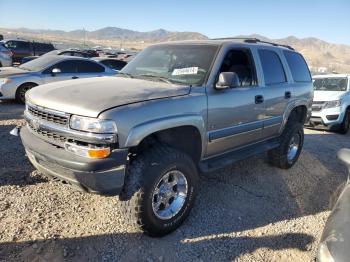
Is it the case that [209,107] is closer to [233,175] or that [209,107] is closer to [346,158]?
[346,158]

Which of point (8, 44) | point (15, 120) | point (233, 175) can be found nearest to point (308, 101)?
point (233, 175)

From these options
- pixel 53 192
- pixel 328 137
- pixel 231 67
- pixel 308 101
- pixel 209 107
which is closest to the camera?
pixel 209 107

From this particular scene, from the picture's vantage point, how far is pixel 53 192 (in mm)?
4305

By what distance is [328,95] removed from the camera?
10047 mm

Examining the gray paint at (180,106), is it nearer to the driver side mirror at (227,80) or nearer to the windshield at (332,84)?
the driver side mirror at (227,80)

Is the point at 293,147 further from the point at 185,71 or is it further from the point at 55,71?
the point at 55,71

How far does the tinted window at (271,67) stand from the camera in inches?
199

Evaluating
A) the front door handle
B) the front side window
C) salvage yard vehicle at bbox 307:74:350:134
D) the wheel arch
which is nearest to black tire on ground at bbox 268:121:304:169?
the front door handle

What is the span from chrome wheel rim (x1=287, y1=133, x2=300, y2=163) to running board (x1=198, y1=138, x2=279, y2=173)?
581 millimetres

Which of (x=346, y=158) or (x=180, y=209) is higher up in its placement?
(x=346, y=158)

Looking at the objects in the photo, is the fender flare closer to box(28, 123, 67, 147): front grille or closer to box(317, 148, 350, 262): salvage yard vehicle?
box(28, 123, 67, 147): front grille

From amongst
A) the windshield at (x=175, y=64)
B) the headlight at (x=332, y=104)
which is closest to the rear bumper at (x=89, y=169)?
the windshield at (x=175, y=64)

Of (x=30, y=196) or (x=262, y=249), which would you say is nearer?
(x=262, y=249)

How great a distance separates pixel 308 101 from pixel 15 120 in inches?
243
